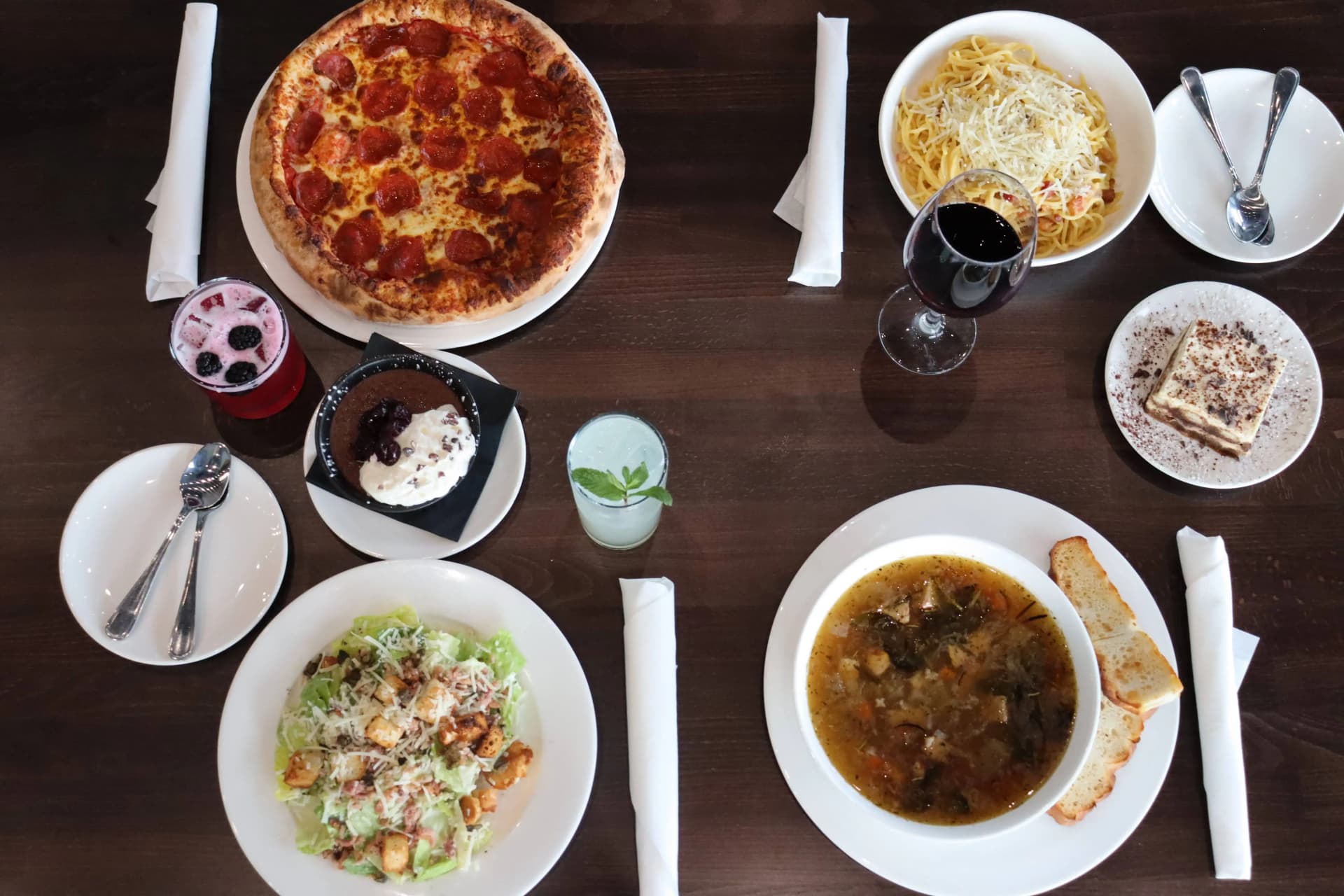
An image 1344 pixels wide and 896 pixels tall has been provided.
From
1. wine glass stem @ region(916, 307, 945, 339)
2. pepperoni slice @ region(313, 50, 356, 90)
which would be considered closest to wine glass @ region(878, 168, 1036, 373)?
wine glass stem @ region(916, 307, 945, 339)

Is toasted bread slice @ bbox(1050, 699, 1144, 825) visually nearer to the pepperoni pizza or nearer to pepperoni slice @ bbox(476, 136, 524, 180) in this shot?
the pepperoni pizza

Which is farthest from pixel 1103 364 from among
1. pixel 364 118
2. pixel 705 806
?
pixel 364 118

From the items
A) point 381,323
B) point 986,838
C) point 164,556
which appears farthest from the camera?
point 381,323

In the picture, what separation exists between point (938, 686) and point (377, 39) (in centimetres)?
205

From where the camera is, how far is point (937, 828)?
171 cm

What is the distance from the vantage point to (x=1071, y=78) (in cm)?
242

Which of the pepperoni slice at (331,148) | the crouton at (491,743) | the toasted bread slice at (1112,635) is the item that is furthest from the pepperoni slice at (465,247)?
the toasted bread slice at (1112,635)

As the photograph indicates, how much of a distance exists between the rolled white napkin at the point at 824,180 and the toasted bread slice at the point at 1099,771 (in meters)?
1.14

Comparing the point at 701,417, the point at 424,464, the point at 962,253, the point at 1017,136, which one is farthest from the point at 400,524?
the point at 1017,136

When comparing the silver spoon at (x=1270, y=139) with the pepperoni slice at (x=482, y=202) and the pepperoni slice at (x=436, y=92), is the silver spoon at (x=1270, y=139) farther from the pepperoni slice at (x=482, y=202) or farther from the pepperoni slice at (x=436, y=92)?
the pepperoni slice at (x=436, y=92)

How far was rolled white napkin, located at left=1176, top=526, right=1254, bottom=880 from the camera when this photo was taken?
1.96 meters

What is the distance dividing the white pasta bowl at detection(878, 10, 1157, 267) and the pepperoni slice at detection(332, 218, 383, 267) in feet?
4.09

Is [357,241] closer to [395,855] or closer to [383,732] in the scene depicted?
[383,732]

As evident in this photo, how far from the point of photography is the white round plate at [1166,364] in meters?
2.13
